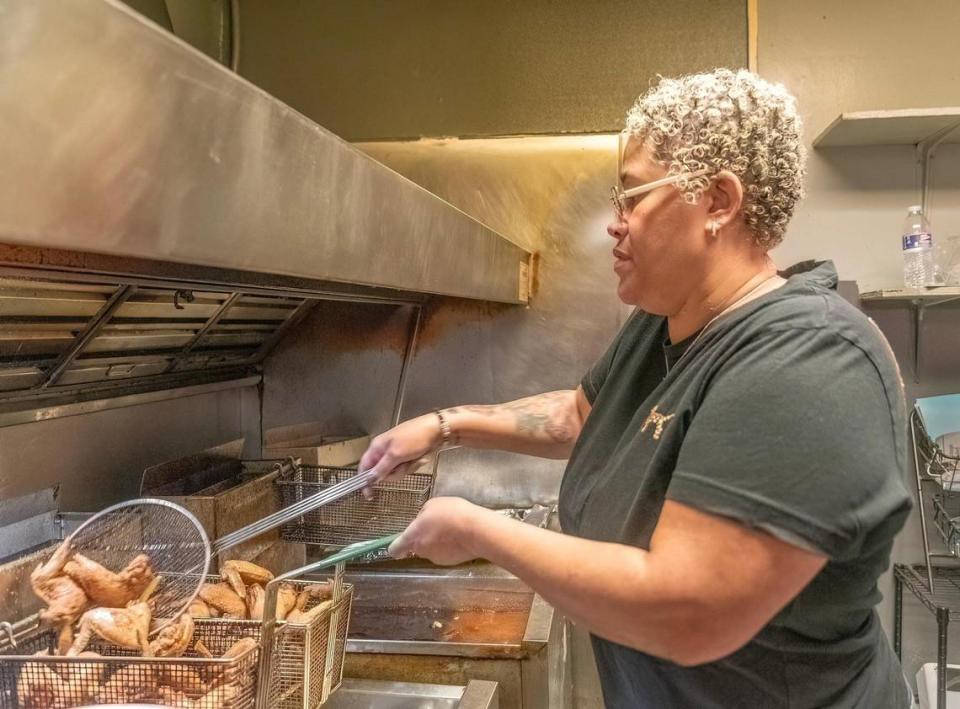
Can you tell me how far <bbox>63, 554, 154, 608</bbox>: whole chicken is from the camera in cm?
112

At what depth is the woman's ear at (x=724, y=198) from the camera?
0.94 m

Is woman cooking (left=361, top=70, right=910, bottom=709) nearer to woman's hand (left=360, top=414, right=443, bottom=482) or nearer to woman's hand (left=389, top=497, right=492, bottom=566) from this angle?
woman's hand (left=389, top=497, right=492, bottom=566)

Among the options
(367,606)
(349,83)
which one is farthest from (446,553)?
(349,83)

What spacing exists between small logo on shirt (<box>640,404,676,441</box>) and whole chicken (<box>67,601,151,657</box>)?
0.72 metres

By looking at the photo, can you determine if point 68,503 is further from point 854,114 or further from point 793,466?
point 854,114

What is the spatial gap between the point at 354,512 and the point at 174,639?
0.81 metres

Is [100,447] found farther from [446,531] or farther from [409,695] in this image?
[446,531]

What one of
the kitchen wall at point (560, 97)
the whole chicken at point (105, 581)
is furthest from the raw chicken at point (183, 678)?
the kitchen wall at point (560, 97)

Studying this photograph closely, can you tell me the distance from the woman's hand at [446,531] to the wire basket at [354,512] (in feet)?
2.86

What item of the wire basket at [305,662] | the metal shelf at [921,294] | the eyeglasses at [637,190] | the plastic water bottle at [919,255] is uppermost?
A: the plastic water bottle at [919,255]

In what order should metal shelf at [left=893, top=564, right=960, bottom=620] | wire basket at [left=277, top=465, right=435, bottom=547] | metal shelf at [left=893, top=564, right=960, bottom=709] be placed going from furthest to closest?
metal shelf at [left=893, top=564, right=960, bottom=620] → metal shelf at [left=893, top=564, right=960, bottom=709] → wire basket at [left=277, top=465, right=435, bottom=547]

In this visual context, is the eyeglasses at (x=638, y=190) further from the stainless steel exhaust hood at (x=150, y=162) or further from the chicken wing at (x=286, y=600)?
the chicken wing at (x=286, y=600)

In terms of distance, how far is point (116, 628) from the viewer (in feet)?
3.44

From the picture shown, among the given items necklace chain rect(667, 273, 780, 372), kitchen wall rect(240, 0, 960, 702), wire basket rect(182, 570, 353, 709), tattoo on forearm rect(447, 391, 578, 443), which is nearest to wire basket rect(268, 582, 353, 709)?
wire basket rect(182, 570, 353, 709)
